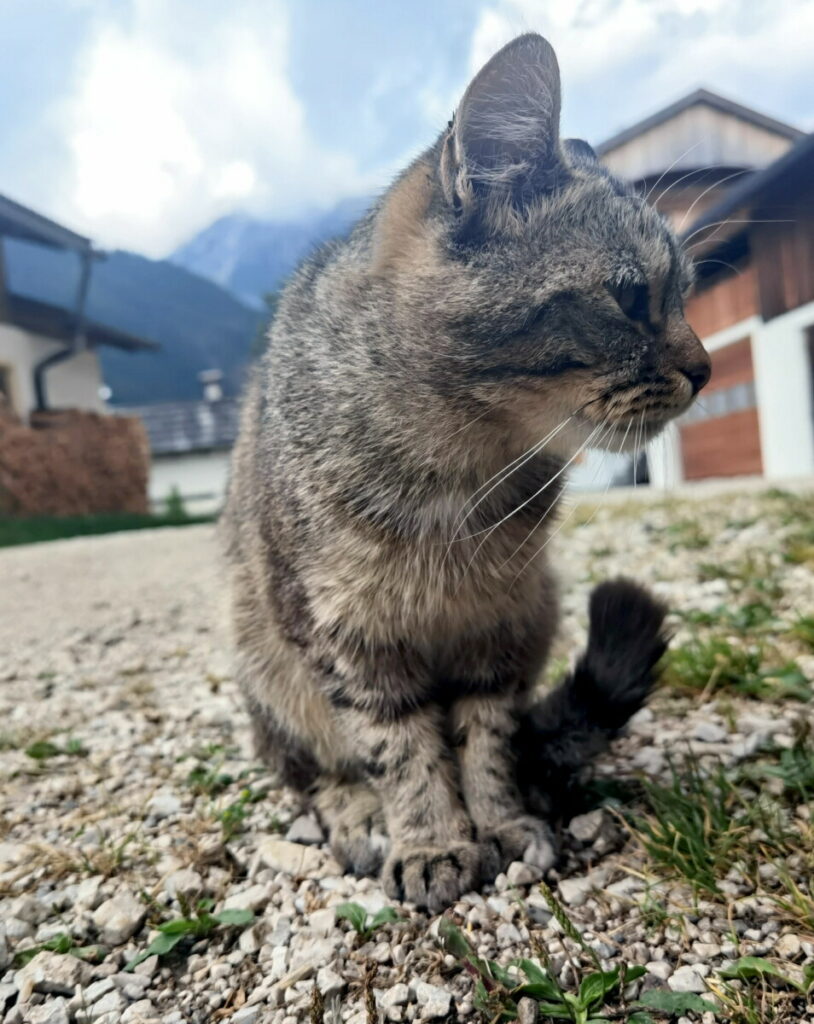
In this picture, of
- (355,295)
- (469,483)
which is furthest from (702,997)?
(355,295)

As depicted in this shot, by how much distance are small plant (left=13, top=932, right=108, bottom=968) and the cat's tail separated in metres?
0.84

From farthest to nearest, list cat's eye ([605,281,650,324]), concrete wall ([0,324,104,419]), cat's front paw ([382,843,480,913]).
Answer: concrete wall ([0,324,104,419]) → cat's front paw ([382,843,480,913]) → cat's eye ([605,281,650,324])

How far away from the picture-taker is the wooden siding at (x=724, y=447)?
9.32 ft

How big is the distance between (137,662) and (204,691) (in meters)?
0.54

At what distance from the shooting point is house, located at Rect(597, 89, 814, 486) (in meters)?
1.19

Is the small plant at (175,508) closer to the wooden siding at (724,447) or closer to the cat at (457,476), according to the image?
the wooden siding at (724,447)

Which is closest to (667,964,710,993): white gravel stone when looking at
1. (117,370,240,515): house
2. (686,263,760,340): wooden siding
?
(686,263,760,340): wooden siding

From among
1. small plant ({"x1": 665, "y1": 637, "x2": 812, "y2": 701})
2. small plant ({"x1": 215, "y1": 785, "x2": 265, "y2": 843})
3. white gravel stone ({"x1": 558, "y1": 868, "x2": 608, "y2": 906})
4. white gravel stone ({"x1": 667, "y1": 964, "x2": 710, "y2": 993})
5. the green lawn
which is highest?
the green lawn

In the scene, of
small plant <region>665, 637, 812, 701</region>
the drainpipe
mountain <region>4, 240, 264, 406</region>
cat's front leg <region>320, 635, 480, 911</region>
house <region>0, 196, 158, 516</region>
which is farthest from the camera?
the drainpipe

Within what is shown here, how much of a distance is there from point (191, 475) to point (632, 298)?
46.2 feet

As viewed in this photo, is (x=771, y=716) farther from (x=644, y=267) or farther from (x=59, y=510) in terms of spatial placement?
(x=59, y=510)

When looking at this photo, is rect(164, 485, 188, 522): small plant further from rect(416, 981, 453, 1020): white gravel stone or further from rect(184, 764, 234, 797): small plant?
rect(416, 981, 453, 1020): white gravel stone

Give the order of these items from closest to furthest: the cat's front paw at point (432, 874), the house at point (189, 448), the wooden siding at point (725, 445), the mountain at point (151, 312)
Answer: the cat's front paw at point (432, 874), the wooden siding at point (725, 445), the mountain at point (151, 312), the house at point (189, 448)

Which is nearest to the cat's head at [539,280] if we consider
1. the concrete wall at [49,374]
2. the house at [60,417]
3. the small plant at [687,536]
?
the small plant at [687,536]
